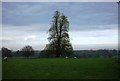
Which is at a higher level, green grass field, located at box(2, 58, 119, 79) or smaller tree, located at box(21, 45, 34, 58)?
smaller tree, located at box(21, 45, 34, 58)

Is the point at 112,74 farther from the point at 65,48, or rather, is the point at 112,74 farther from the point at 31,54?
the point at 65,48

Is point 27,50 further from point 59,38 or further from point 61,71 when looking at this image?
point 61,71

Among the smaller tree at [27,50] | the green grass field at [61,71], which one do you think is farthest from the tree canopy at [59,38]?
the green grass field at [61,71]

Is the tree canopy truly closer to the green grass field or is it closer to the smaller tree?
the smaller tree

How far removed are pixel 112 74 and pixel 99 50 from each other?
1043 cm

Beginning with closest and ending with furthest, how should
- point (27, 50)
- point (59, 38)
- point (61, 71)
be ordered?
point (61, 71) < point (27, 50) < point (59, 38)

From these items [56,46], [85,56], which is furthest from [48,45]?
[85,56]

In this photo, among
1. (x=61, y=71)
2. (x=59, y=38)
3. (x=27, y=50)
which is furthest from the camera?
(x=59, y=38)

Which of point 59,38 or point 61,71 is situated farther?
point 59,38

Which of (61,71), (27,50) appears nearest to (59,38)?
(27,50)

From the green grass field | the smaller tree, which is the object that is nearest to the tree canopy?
the smaller tree

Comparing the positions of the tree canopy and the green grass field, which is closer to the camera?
the green grass field

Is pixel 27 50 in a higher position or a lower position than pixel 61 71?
higher

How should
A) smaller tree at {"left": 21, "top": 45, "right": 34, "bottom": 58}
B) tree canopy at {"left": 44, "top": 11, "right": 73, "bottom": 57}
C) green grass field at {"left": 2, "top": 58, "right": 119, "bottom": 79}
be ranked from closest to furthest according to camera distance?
green grass field at {"left": 2, "top": 58, "right": 119, "bottom": 79}, smaller tree at {"left": 21, "top": 45, "right": 34, "bottom": 58}, tree canopy at {"left": 44, "top": 11, "right": 73, "bottom": 57}
